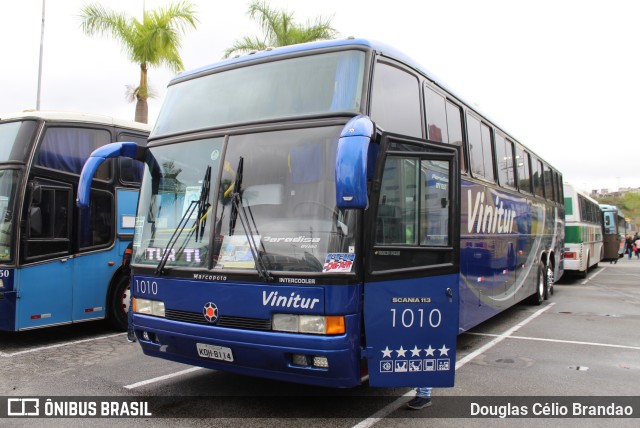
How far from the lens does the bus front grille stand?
4438 millimetres

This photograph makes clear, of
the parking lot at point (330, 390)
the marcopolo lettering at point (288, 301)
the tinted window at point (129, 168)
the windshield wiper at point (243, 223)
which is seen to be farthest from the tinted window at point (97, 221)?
the marcopolo lettering at point (288, 301)

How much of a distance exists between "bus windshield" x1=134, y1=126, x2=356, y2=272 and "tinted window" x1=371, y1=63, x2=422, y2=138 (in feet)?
2.19

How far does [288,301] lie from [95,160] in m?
2.61

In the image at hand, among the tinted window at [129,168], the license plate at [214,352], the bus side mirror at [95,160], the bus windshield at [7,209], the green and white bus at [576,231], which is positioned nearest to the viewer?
the license plate at [214,352]

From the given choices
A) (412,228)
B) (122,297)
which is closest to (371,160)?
(412,228)

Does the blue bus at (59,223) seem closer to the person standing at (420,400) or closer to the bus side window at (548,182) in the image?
the person standing at (420,400)

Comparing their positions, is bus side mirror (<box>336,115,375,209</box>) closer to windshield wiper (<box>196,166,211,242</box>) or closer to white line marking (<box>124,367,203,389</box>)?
windshield wiper (<box>196,166,211,242</box>)

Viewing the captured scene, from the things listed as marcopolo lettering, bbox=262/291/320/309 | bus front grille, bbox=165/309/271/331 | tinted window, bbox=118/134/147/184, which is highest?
tinted window, bbox=118/134/147/184

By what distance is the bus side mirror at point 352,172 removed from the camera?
3.76 metres

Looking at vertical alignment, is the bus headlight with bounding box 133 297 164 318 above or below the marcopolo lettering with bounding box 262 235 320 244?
below

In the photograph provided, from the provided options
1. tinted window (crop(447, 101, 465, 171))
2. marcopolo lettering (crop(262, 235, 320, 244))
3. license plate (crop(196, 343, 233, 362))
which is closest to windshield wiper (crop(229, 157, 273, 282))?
marcopolo lettering (crop(262, 235, 320, 244))

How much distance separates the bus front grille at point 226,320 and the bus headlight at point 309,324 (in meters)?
0.10

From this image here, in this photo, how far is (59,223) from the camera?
7898 mm

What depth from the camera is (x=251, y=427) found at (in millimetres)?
4562
